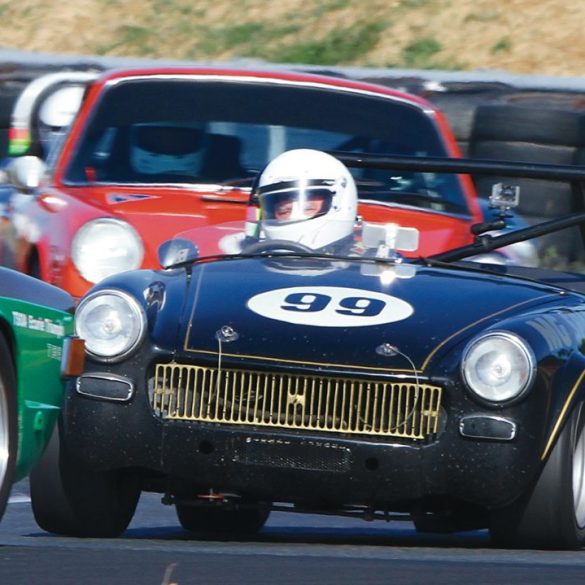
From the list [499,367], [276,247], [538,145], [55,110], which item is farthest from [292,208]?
[538,145]

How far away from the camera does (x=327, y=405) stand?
484cm

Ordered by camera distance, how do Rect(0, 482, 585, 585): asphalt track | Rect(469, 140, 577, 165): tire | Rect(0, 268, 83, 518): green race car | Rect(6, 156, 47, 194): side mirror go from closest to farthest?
Rect(0, 482, 585, 585): asphalt track → Rect(0, 268, 83, 518): green race car → Rect(6, 156, 47, 194): side mirror → Rect(469, 140, 577, 165): tire

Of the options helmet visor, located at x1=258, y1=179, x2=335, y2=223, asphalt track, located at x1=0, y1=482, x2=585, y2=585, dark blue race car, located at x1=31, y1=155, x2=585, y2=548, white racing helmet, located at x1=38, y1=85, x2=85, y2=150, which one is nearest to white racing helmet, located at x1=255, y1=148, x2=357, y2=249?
helmet visor, located at x1=258, y1=179, x2=335, y2=223

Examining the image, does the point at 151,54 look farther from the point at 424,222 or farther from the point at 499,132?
the point at 424,222

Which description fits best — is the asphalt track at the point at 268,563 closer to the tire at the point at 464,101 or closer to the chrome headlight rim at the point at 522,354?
the chrome headlight rim at the point at 522,354

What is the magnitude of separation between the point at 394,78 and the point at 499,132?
45.1 inches

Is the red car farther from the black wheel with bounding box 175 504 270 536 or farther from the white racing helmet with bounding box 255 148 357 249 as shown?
the black wheel with bounding box 175 504 270 536

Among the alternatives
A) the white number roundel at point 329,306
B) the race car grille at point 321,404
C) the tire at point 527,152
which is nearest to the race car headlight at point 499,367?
the race car grille at point 321,404

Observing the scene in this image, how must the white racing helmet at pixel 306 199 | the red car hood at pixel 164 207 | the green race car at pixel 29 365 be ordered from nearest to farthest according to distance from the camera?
the green race car at pixel 29 365 → the white racing helmet at pixel 306 199 → the red car hood at pixel 164 207

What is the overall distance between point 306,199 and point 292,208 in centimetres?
7

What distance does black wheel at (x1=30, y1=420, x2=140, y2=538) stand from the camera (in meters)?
5.12

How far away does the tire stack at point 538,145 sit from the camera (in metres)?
11.8

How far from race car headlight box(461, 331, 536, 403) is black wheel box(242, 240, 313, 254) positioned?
96cm

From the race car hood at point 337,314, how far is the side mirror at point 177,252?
0.44 m
